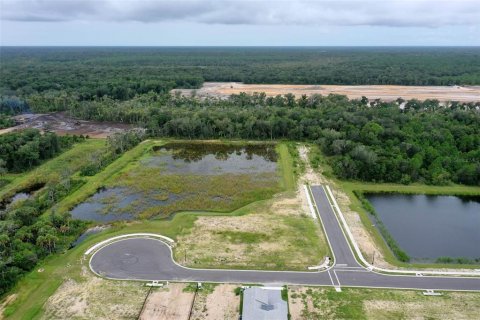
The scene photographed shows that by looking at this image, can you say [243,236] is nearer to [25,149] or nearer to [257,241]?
[257,241]

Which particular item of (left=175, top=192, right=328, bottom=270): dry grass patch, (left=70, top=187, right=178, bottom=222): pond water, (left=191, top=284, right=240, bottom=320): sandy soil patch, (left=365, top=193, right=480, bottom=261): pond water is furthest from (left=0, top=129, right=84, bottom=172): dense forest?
(left=365, top=193, right=480, bottom=261): pond water

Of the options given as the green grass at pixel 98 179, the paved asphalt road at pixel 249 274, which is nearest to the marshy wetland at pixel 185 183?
the green grass at pixel 98 179

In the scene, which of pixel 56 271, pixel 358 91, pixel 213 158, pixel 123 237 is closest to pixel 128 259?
pixel 123 237

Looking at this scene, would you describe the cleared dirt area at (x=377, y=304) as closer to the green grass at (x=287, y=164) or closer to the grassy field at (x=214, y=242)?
the grassy field at (x=214, y=242)

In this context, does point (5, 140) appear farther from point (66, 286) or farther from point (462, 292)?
point (462, 292)

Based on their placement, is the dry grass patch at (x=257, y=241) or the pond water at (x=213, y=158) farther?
the pond water at (x=213, y=158)

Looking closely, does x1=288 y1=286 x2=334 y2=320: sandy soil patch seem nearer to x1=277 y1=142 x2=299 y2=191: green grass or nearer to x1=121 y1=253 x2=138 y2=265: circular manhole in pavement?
x1=121 y1=253 x2=138 y2=265: circular manhole in pavement
